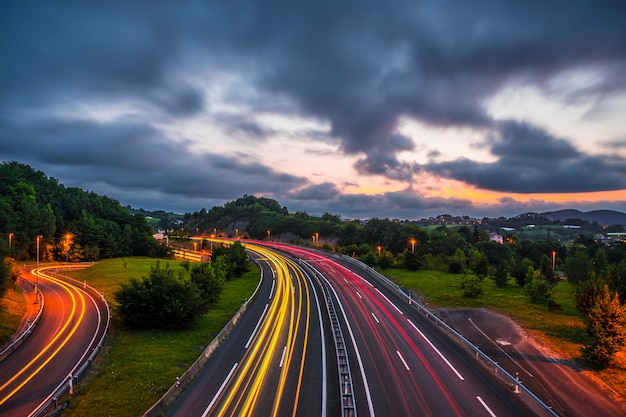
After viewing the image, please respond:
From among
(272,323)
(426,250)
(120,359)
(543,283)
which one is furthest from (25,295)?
(426,250)

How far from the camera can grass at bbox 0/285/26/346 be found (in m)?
30.3

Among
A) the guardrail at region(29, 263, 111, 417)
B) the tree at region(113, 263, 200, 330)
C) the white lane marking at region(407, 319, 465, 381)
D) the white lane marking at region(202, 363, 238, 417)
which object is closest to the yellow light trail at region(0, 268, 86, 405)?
the guardrail at region(29, 263, 111, 417)

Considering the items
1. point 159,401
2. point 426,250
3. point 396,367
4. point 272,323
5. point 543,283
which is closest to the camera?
point 159,401

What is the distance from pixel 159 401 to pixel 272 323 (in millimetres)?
16156

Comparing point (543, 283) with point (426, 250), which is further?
point (426, 250)

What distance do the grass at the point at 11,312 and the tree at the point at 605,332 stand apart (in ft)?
147

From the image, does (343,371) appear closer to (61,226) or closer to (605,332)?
(605,332)

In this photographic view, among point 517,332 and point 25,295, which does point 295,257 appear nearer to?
point 25,295

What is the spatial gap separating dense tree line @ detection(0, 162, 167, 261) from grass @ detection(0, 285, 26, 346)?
116 ft

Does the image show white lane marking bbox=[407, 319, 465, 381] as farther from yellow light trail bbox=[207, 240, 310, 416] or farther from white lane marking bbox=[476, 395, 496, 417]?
yellow light trail bbox=[207, 240, 310, 416]

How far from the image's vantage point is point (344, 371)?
22281mm

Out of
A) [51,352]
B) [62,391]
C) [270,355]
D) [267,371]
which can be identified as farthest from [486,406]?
[51,352]

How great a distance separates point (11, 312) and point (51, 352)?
14.4 metres

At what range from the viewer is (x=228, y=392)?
1962 centimetres
